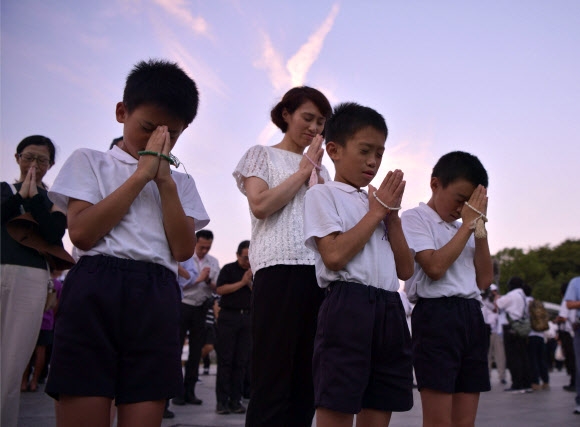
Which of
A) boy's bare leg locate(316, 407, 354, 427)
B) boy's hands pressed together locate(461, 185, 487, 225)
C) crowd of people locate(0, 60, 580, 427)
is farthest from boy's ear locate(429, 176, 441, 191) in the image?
boy's bare leg locate(316, 407, 354, 427)

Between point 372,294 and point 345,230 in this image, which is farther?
point 345,230

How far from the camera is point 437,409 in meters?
3.03

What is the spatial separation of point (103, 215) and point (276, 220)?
3.50 feet

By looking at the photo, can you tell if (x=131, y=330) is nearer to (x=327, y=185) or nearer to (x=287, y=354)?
(x=287, y=354)

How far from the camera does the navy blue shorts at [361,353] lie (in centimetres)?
232

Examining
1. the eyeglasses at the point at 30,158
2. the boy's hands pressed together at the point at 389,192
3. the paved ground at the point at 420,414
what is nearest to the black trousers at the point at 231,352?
the paved ground at the point at 420,414

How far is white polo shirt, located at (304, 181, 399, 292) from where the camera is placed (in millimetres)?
2490

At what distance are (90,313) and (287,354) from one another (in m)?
1.02

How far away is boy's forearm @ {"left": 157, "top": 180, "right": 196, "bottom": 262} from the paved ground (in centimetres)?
352

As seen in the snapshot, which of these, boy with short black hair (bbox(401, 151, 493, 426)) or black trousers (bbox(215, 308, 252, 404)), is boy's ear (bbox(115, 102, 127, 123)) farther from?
black trousers (bbox(215, 308, 252, 404))

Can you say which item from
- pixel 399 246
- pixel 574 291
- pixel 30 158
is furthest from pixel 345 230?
pixel 574 291

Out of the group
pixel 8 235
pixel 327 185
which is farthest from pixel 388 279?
pixel 8 235

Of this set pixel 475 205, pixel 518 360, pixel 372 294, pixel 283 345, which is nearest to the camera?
pixel 372 294

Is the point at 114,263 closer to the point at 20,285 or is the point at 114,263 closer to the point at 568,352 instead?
the point at 20,285
